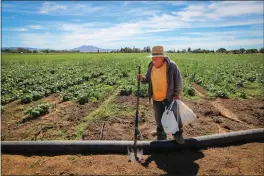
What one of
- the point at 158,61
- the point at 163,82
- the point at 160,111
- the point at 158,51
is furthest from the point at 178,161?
the point at 158,51

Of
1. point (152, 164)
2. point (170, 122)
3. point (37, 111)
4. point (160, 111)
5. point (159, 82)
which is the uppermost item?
point (159, 82)

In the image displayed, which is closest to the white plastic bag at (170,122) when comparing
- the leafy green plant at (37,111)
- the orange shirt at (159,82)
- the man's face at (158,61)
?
the orange shirt at (159,82)

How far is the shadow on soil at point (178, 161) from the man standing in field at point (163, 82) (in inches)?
11.8

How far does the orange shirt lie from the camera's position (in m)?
5.13

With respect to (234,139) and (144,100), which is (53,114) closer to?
(144,100)

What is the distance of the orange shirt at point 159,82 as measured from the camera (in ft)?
16.8

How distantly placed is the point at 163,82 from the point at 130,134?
69.8 inches

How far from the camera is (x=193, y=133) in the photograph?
6.19m

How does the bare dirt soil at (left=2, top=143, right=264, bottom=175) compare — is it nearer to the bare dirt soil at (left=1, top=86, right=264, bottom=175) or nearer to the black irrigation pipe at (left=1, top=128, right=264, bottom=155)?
the bare dirt soil at (left=1, top=86, right=264, bottom=175)

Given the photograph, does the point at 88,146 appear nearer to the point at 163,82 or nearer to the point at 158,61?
the point at 163,82

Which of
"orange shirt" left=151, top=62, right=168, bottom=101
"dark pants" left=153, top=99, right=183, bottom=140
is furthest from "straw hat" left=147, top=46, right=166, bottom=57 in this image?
"dark pants" left=153, top=99, right=183, bottom=140

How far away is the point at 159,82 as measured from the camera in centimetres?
521

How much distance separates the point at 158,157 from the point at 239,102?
588 centimetres

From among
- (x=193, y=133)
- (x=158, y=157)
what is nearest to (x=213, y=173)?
(x=158, y=157)
